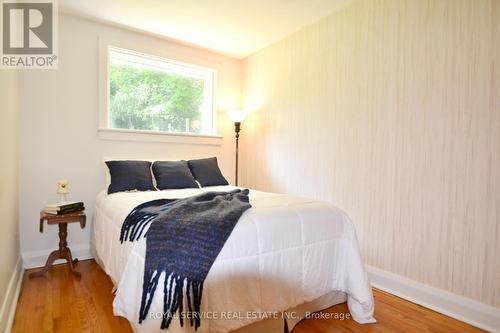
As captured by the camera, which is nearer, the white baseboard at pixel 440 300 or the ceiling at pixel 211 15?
the white baseboard at pixel 440 300

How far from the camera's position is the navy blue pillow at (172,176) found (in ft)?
9.19

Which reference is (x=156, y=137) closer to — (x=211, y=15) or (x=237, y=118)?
(x=237, y=118)

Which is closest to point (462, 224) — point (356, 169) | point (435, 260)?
point (435, 260)

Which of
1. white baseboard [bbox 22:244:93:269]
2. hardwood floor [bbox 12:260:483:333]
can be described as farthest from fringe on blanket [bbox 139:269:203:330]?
white baseboard [bbox 22:244:93:269]

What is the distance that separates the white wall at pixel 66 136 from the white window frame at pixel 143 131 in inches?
2.2

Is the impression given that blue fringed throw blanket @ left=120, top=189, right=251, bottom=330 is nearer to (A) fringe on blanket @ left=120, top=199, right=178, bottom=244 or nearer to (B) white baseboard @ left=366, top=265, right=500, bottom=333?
(A) fringe on blanket @ left=120, top=199, right=178, bottom=244

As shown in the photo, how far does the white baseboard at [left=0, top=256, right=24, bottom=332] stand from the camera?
1538 mm

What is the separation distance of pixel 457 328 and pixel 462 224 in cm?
65

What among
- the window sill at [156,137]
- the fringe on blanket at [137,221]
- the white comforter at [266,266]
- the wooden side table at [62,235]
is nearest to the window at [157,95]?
the window sill at [156,137]

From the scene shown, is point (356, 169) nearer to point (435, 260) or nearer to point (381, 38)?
point (435, 260)

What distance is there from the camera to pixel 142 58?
3264 millimetres

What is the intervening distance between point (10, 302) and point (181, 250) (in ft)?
4.53

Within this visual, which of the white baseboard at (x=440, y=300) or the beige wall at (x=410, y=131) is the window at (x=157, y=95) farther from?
the white baseboard at (x=440, y=300)

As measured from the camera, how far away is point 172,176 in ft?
9.41
